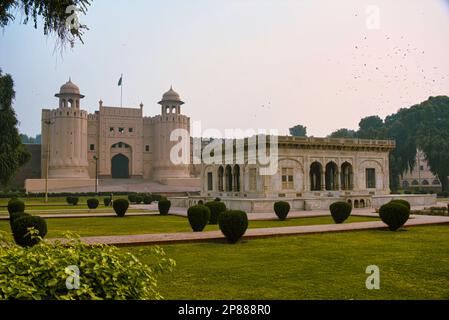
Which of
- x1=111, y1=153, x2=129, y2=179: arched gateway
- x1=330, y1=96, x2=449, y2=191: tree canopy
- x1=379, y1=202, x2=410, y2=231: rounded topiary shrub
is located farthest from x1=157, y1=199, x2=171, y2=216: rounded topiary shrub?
x1=111, y1=153, x2=129, y2=179: arched gateway

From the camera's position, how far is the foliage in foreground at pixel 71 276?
139 inches

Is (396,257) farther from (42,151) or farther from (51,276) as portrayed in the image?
(42,151)

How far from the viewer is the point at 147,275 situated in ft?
13.2

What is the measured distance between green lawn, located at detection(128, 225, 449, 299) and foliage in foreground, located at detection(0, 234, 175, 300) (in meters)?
0.90

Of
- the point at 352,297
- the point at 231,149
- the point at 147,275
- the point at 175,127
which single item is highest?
the point at 175,127

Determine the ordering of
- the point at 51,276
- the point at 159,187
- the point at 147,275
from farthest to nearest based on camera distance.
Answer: the point at 159,187 → the point at 147,275 → the point at 51,276

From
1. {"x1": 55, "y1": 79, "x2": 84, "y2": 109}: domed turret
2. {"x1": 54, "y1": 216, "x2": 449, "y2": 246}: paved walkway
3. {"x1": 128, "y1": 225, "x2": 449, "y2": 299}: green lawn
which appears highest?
{"x1": 55, "y1": 79, "x2": 84, "y2": 109}: domed turret

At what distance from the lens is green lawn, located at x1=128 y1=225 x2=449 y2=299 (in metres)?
7.29

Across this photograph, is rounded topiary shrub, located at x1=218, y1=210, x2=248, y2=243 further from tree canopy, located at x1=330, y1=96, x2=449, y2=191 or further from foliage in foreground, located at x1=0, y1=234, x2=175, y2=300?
tree canopy, located at x1=330, y1=96, x2=449, y2=191

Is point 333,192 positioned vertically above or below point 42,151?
below

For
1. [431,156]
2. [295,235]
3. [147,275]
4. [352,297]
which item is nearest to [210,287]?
[352,297]

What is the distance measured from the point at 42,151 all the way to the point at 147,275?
212ft

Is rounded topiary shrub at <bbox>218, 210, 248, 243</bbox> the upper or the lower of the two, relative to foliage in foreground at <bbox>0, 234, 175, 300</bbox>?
lower
